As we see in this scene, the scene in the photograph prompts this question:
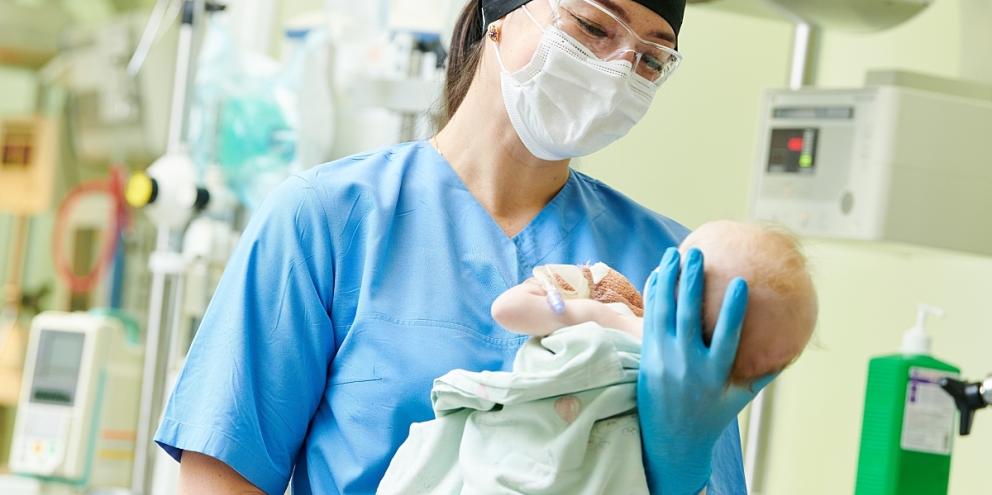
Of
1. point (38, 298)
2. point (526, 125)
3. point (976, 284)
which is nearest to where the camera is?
point (526, 125)

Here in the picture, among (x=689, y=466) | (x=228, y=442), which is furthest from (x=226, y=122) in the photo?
(x=689, y=466)

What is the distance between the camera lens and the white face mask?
1.42 metres

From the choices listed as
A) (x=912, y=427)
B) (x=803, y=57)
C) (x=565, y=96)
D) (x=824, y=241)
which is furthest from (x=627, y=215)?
(x=803, y=57)

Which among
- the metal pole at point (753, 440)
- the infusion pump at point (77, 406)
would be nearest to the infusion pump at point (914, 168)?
the metal pole at point (753, 440)

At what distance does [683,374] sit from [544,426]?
0.13m

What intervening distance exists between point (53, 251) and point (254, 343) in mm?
2907

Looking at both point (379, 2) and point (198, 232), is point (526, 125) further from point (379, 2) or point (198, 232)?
point (379, 2)

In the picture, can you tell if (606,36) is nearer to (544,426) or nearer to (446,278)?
(446,278)

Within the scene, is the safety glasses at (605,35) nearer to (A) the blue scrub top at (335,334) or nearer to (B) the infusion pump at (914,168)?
(A) the blue scrub top at (335,334)

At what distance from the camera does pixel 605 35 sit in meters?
1.44

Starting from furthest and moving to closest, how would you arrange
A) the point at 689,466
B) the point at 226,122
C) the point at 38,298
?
the point at 38,298
the point at 226,122
the point at 689,466

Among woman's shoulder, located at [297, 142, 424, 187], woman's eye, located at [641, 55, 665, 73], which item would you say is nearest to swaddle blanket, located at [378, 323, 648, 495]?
woman's shoulder, located at [297, 142, 424, 187]

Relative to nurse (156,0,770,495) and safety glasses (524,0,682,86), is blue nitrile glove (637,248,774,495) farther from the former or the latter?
safety glasses (524,0,682,86)

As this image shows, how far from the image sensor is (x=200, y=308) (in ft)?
9.40
